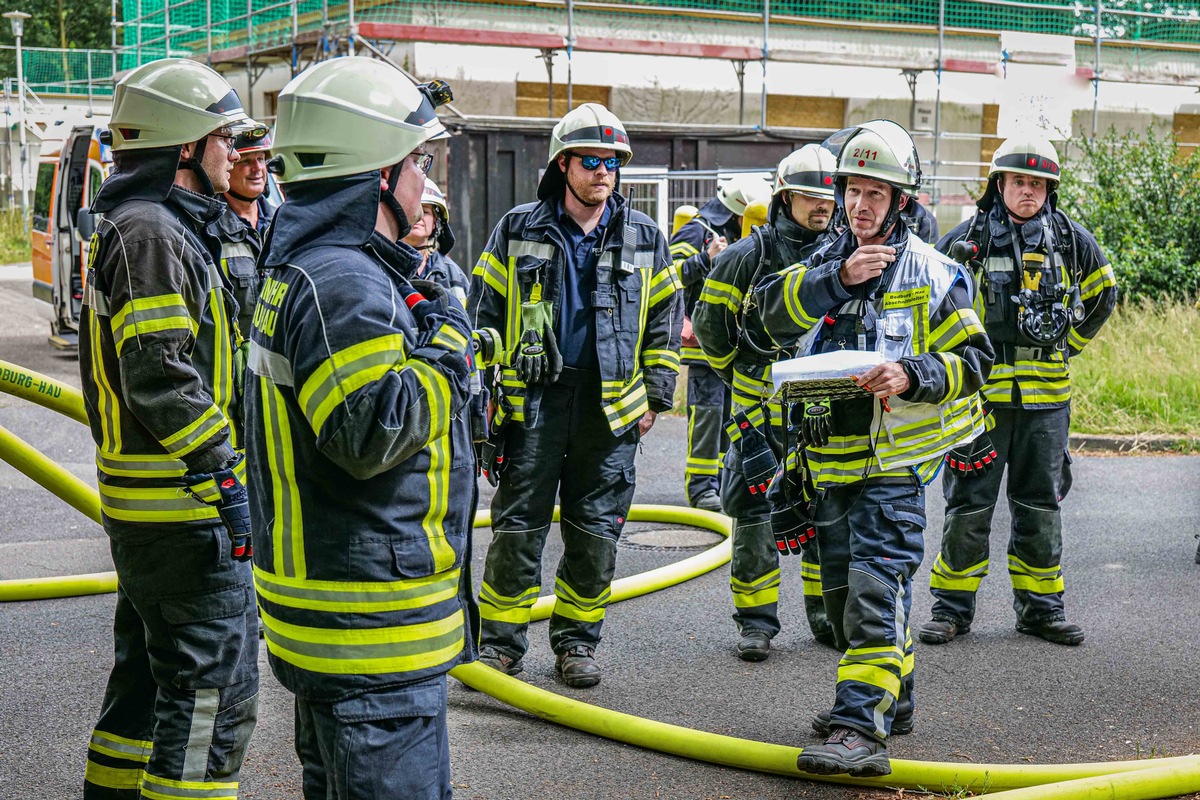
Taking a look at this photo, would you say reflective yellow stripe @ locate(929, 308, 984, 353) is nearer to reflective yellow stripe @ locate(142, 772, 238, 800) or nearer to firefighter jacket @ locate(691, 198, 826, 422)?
firefighter jacket @ locate(691, 198, 826, 422)

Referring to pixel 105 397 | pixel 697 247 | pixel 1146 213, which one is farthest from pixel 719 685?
pixel 1146 213

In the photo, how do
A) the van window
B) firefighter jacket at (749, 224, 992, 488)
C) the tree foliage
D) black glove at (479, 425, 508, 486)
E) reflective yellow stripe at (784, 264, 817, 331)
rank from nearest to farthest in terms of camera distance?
firefighter jacket at (749, 224, 992, 488)
reflective yellow stripe at (784, 264, 817, 331)
black glove at (479, 425, 508, 486)
the van window
the tree foliage

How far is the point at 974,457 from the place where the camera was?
228 inches

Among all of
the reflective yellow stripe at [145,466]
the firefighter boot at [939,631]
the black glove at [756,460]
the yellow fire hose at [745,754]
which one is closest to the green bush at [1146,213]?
the firefighter boot at [939,631]

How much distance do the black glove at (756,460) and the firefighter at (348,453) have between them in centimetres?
287

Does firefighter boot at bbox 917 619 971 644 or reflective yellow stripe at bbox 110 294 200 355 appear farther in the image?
firefighter boot at bbox 917 619 971 644

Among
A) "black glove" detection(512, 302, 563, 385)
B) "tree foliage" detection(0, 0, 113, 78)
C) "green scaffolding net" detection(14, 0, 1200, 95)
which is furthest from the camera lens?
"tree foliage" detection(0, 0, 113, 78)

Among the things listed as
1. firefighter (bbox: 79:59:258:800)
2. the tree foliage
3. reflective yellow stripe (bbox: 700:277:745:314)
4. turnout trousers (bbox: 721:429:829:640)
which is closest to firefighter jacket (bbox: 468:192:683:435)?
reflective yellow stripe (bbox: 700:277:745:314)

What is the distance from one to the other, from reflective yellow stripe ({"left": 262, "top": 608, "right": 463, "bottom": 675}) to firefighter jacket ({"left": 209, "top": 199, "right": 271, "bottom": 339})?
245 centimetres

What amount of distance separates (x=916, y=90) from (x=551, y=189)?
17.9m

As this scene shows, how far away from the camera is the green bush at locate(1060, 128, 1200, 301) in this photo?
45.8ft

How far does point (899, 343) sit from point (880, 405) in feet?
0.74

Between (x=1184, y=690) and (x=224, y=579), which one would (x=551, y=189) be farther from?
(x=1184, y=690)

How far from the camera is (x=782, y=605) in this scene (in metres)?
6.47
